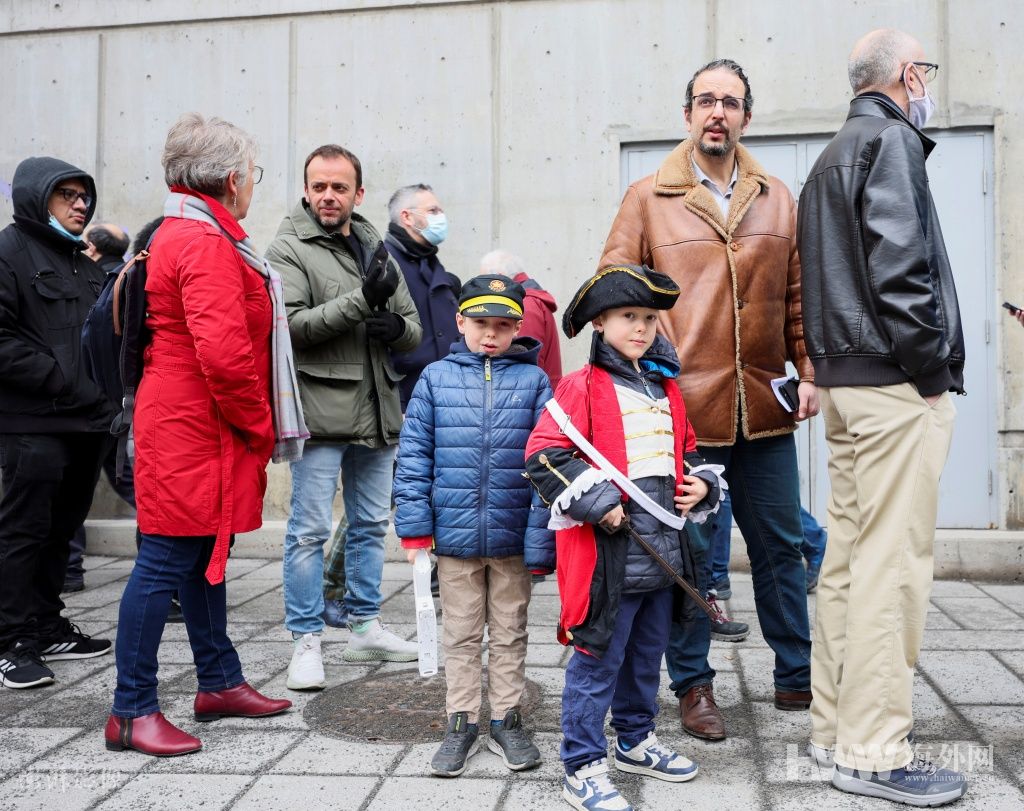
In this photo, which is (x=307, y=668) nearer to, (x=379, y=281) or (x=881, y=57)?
(x=379, y=281)

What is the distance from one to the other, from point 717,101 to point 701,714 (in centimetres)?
213

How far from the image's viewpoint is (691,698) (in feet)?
11.7

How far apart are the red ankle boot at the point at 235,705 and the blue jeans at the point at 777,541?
1620 millimetres

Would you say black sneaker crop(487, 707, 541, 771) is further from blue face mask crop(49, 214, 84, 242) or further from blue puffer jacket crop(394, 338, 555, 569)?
blue face mask crop(49, 214, 84, 242)

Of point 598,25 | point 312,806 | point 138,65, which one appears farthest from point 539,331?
point 138,65

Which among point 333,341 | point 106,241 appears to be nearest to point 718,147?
point 333,341

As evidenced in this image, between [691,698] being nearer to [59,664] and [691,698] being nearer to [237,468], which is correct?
[237,468]

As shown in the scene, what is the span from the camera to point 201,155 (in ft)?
12.0

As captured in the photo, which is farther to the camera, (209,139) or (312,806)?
(209,139)

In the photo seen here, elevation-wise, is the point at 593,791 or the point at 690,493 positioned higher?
the point at 690,493

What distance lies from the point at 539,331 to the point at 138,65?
394 centimetres

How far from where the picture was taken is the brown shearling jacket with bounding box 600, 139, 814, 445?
144 inches

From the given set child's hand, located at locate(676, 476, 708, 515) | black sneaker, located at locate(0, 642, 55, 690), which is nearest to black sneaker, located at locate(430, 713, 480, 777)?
child's hand, located at locate(676, 476, 708, 515)

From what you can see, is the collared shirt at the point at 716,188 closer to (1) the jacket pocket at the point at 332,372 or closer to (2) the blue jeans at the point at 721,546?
(2) the blue jeans at the point at 721,546
